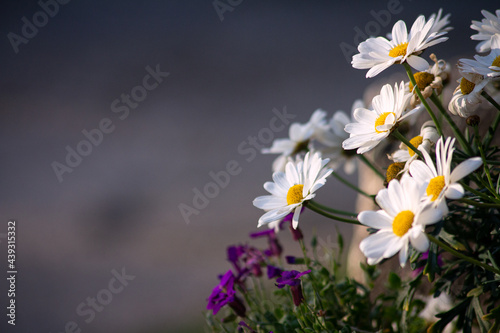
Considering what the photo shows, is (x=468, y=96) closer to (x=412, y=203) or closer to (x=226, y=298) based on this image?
(x=412, y=203)

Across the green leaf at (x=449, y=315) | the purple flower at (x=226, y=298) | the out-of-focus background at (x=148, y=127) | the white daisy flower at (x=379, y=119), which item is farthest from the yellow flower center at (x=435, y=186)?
the out-of-focus background at (x=148, y=127)

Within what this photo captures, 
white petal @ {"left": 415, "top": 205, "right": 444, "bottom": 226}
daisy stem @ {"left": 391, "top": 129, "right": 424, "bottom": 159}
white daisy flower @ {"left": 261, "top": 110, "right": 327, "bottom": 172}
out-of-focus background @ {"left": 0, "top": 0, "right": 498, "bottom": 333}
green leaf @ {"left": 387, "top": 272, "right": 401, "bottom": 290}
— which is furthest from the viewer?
out-of-focus background @ {"left": 0, "top": 0, "right": 498, "bottom": 333}

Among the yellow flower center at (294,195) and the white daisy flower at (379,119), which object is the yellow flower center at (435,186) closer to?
the white daisy flower at (379,119)

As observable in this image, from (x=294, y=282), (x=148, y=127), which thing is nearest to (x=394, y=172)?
(x=294, y=282)

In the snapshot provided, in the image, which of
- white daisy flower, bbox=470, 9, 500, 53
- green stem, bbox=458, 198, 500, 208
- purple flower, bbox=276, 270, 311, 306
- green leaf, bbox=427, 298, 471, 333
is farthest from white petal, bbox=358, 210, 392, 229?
white daisy flower, bbox=470, 9, 500, 53

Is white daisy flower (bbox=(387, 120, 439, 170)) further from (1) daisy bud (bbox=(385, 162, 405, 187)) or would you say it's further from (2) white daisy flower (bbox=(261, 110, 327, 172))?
(2) white daisy flower (bbox=(261, 110, 327, 172))
